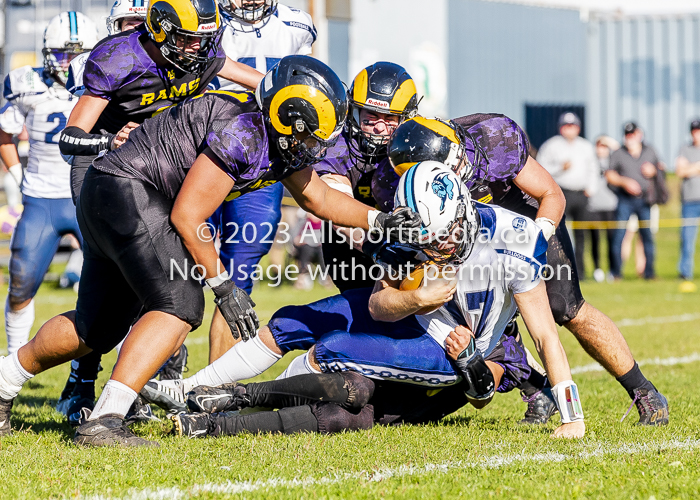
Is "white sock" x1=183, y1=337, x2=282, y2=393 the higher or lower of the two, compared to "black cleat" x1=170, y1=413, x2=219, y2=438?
higher

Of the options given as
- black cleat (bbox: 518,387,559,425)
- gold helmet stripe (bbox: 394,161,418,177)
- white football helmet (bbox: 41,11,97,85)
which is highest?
white football helmet (bbox: 41,11,97,85)

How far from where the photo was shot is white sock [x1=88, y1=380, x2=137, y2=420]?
364 centimetres

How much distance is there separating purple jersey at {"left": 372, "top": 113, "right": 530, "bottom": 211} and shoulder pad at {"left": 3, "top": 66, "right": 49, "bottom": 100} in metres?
2.71

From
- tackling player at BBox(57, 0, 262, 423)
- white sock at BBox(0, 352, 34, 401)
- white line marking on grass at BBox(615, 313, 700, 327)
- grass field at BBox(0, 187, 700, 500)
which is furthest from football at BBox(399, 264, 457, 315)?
white line marking on grass at BBox(615, 313, 700, 327)

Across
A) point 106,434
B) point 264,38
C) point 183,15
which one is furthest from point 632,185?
point 106,434

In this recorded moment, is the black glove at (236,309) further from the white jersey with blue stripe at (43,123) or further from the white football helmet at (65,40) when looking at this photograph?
the white football helmet at (65,40)

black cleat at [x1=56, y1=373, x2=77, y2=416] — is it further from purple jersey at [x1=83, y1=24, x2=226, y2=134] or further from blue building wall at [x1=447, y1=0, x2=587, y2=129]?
blue building wall at [x1=447, y1=0, x2=587, y2=129]

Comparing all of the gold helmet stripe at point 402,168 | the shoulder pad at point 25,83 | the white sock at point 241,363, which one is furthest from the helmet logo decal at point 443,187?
the shoulder pad at point 25,83

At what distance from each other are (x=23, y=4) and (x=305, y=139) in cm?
1354

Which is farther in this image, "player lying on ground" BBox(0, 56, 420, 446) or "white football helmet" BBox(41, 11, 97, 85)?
"white football helmet" BBox(41, 11, 97, 85)

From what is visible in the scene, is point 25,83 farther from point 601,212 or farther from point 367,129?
point 601,212

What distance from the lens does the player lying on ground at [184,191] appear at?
3568 mm

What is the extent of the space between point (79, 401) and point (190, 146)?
1.69 meters

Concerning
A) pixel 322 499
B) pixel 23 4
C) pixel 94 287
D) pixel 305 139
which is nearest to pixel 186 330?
pixel 94 287
